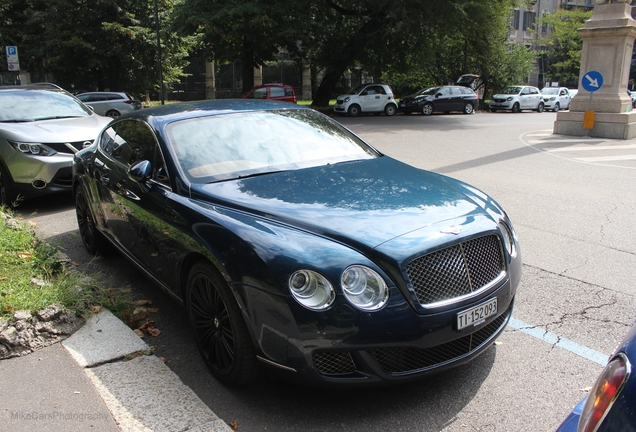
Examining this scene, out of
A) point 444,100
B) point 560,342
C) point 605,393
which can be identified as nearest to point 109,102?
point 444,100

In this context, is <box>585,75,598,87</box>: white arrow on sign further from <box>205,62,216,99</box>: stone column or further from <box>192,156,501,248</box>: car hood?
<box>205,62,216,99</box>: stone column

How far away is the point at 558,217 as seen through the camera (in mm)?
7012

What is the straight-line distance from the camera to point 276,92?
27.4 meters

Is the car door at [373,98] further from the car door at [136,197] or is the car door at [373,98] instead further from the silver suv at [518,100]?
the car door at [136,197]

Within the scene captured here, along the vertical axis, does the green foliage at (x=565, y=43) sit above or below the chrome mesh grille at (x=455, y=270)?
above

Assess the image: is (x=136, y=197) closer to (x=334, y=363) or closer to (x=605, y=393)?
(x=334, y=363)

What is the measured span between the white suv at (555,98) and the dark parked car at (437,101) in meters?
9.85

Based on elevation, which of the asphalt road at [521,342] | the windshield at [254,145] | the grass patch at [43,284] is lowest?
the asphalt road at [521,342]

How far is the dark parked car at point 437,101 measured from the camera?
30312mm

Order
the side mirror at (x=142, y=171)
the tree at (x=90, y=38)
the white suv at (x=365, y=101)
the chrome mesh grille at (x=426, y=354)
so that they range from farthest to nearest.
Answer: the tree at (x=90, y=38), the white suv at (x=365, y=101), the side mirror at (x=142, y=171), the chrome mesh grille at (x=426, y=354)

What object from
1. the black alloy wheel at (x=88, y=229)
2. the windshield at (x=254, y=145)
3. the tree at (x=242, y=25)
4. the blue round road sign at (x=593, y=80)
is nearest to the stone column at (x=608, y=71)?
the blue round road sign at (x=593, y=80)

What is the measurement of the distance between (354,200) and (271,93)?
24.4 m

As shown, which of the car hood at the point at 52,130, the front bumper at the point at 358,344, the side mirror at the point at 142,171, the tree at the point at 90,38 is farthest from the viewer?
the tree at the point at 90,38

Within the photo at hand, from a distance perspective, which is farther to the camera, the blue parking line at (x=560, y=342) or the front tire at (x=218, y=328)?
the blue parking line at (x=560, y=342)
